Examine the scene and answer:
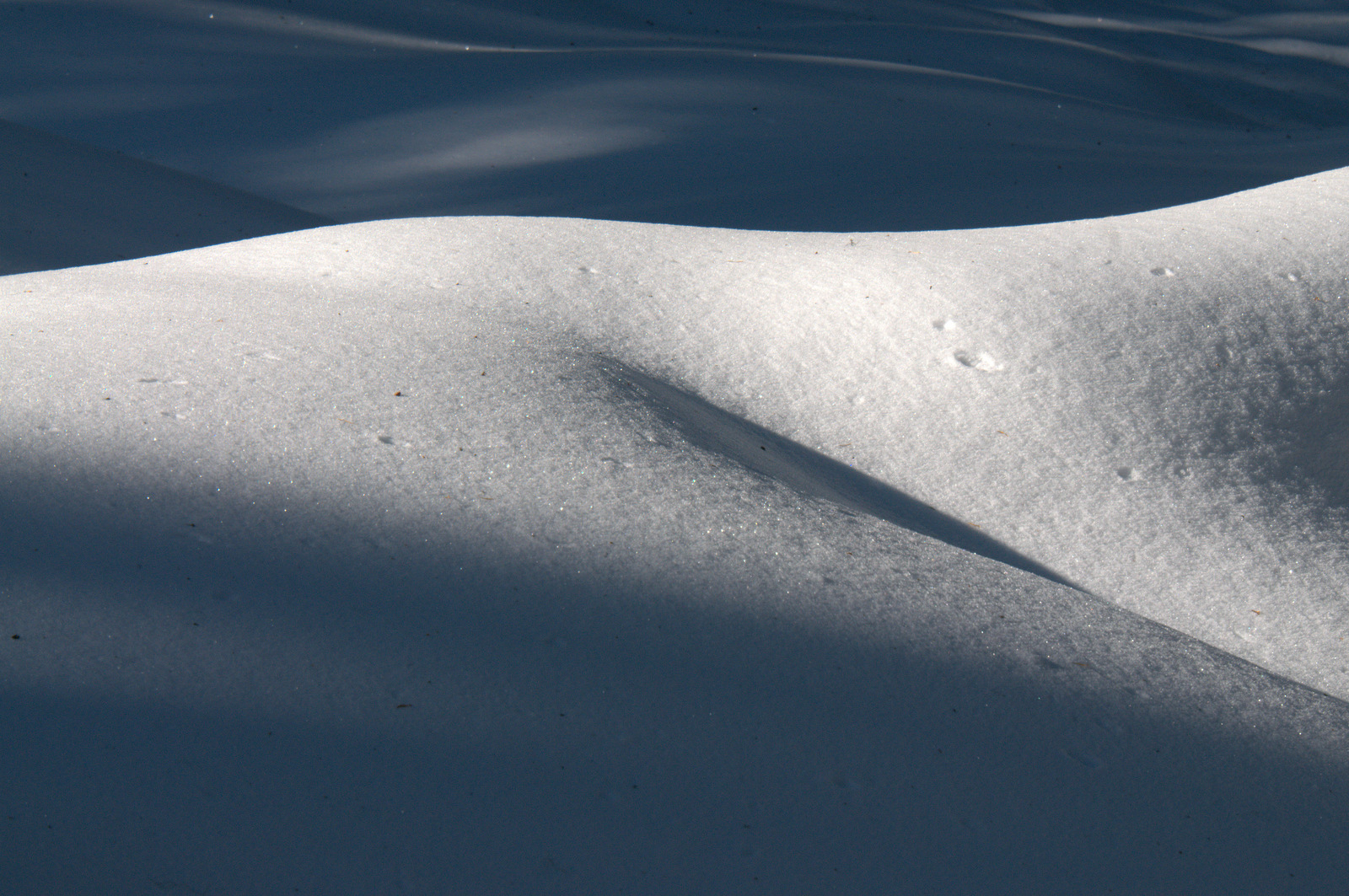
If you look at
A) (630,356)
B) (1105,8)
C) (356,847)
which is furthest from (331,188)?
(1105,8)

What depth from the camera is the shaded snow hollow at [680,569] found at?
912 mm

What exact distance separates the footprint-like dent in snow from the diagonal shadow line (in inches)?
13.7

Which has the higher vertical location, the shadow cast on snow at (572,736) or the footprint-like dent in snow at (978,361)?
the footprint-like dent in snow at (978,361)

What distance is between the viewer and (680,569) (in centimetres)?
125

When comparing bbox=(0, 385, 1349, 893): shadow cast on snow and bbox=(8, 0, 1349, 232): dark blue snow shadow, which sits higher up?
bbox=(8, 0, 1349, 232): dark blue snow shadow

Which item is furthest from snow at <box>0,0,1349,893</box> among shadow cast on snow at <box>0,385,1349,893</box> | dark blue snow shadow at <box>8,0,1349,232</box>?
dark blue snow shadow at <box>8,0,1349,232</box>

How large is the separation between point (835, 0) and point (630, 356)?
268 inches

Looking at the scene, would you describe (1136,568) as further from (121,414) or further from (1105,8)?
(1105,8)

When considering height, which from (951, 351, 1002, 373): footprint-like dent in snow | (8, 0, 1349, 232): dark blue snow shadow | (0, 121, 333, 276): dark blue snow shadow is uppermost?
(8, 0, 1349, 232): dark blue snow shadow

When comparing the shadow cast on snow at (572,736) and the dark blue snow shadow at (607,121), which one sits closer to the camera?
the shadow cast on snow at (572,736)

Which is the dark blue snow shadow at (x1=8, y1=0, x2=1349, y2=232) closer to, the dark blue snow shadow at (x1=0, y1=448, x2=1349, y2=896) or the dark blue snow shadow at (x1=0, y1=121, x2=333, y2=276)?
the dark blue snow shadow at (x1=0, y1=121, x2=333, y2=276)

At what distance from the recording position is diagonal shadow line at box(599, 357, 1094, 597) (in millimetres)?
1596

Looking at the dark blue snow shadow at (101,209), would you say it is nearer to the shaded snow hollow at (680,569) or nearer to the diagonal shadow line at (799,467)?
the shaded snow hollow at (680,569)

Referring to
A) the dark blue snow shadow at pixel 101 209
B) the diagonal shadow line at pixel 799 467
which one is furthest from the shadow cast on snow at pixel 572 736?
the dark blue snow shadow at pixel 101 209
